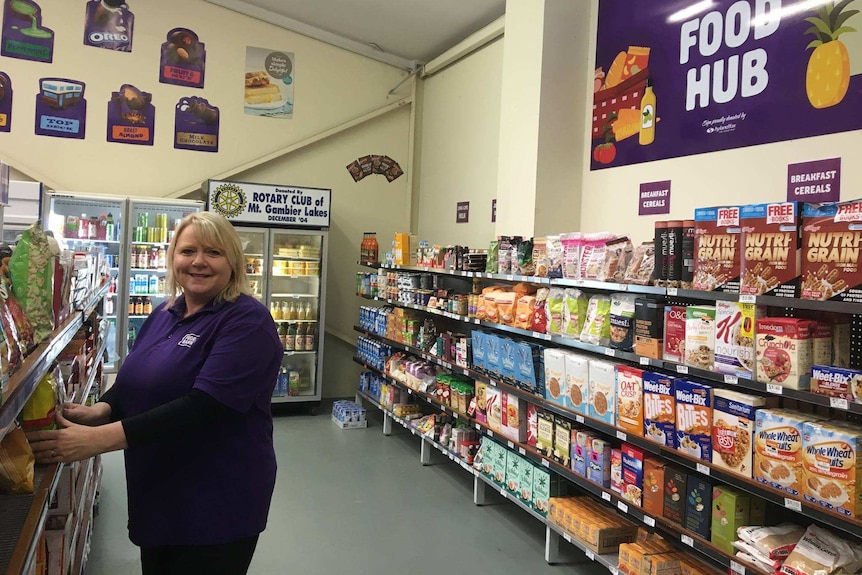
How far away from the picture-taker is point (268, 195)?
7438 millimetres

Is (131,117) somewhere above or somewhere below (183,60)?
below

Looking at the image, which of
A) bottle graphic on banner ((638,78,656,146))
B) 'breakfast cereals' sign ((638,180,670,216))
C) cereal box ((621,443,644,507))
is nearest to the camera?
cereal box ((621,443,644,507))

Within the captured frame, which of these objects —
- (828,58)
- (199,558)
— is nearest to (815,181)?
(828,58)

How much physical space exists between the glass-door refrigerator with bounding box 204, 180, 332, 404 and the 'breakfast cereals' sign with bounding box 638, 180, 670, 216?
419 centimetres

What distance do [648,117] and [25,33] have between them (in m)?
6.57

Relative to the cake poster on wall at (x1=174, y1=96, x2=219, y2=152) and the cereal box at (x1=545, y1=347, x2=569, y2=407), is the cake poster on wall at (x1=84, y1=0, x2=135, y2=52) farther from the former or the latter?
the cereal box at (x1=545, y1=347, x2=569, y2=407)

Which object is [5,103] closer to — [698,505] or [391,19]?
[391,19]

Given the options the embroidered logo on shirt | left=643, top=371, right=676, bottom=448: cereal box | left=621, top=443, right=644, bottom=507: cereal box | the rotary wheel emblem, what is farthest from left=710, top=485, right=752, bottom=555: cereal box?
the rotary wheel emblem

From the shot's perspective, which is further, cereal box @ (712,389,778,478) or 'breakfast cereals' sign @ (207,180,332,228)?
'breakfast cereals' sign @ (207,180,332,228)

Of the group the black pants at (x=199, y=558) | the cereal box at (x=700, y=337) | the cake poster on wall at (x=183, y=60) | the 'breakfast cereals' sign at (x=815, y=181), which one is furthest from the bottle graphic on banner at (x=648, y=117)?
the cake poster on wall at (x=183, y=60)

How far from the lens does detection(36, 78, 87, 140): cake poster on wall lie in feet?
23.1

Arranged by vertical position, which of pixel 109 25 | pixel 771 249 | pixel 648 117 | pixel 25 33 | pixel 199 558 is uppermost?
pixel 109 25

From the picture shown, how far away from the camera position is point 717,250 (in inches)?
119

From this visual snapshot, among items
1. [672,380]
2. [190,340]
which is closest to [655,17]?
[672,380]
